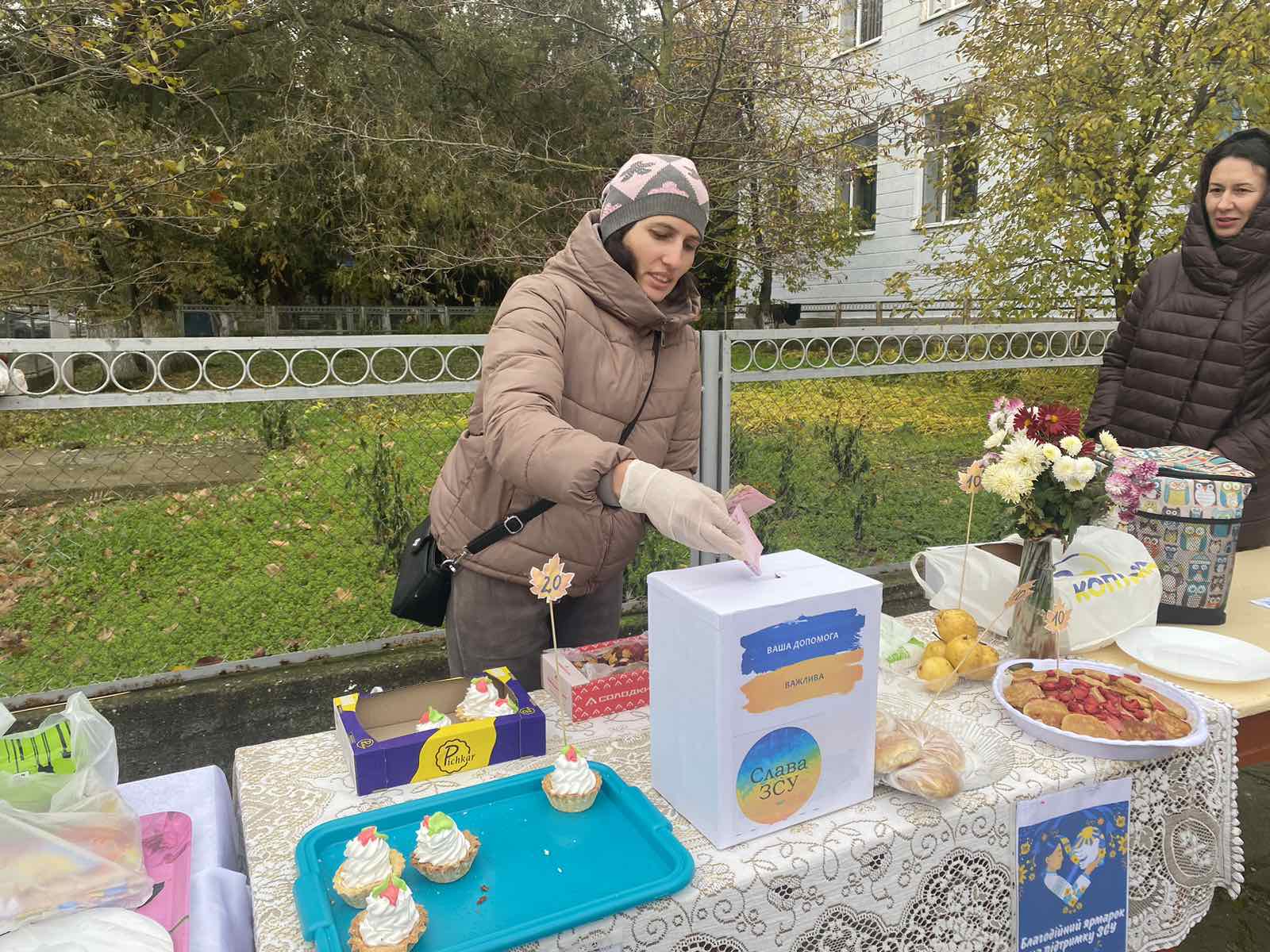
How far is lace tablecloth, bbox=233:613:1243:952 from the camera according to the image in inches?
41.6

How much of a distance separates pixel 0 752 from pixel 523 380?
92 cm

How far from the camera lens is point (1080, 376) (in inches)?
205

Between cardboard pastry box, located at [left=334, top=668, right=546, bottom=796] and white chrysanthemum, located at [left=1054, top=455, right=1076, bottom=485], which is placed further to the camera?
white chrysanthemum, located at [left=1054, top=455, right=1076, bottom=485]

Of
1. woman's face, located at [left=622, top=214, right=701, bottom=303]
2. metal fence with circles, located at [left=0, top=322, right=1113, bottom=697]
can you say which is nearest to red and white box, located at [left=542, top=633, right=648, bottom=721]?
woman's face, located at [left=622, top=214, right=701, bottom=303]

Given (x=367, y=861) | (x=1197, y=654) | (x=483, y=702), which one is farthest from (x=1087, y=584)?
(x=367, y=861)

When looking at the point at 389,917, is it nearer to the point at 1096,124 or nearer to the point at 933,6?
the point at 1096,124

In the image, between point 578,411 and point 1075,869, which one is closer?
point 1075,869

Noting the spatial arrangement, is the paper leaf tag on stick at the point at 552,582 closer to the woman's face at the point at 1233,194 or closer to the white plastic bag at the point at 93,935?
the white plastic bag at the point at 93,935

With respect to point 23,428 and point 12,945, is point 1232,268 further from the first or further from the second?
point 23,428

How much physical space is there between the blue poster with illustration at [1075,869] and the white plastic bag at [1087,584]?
1.66ft

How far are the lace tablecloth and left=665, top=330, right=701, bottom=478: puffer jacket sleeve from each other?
630 millimetres

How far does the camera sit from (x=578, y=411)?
1667 millimetres

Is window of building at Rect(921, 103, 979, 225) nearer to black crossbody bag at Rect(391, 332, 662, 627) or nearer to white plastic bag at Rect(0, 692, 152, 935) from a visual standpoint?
black crossbody bag at Rect(391, 332, 662, 627)

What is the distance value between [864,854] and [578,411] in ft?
3.17
